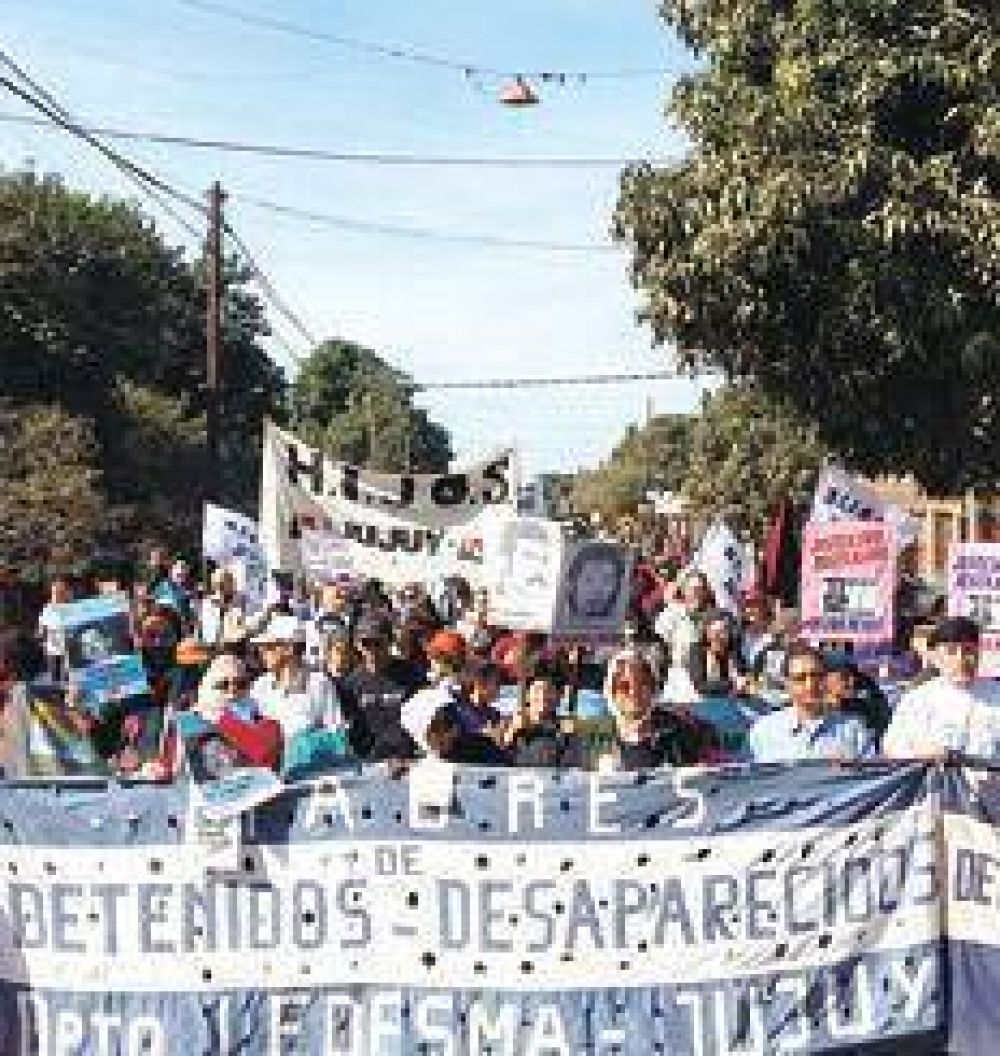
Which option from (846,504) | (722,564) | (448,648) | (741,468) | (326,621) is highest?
(741,468)

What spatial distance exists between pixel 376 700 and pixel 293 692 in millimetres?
975

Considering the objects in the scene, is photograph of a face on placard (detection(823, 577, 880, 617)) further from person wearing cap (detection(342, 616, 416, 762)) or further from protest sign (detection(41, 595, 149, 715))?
protest sign (detection(41, 595, 149, 715))

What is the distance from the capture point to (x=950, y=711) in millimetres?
8398

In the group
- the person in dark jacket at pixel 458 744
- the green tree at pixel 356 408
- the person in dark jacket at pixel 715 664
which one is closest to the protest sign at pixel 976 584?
the person in dark jacket at pixel 715 664

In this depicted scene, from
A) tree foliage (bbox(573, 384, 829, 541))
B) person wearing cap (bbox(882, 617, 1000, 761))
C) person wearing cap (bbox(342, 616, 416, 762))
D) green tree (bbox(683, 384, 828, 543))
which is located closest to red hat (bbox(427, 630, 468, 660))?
person wearing cap (bbox(342, 616, 416, 762))

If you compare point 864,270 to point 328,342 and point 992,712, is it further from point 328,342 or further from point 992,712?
point 328,342

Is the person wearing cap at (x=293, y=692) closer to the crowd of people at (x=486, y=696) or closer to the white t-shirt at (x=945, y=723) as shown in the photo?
the crowd of people at (x=486, y=696)

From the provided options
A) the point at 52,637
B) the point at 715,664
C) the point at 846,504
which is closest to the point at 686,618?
the point at 846,504

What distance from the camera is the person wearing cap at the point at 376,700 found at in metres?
10.4

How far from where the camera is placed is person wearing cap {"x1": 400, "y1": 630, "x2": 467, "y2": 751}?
10.0 metres

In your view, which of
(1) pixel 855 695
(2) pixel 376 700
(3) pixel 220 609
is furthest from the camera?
(3) pixel 220 609

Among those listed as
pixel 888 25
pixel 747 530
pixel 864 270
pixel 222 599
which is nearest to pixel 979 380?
pixel 864 270

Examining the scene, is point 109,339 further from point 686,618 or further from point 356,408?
point 356,408

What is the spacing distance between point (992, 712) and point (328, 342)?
11859cm
